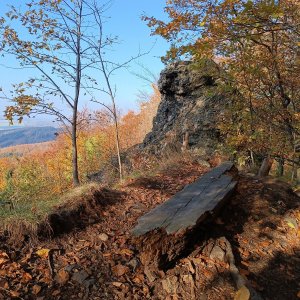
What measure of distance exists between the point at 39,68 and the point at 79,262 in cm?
470

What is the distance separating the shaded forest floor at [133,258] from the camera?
300 cm

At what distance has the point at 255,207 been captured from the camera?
4.79 meters

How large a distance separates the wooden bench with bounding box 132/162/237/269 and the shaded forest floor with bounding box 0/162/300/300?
184 mm

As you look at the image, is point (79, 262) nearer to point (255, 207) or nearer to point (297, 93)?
point (255, 207)

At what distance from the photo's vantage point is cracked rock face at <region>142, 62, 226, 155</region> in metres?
10.2

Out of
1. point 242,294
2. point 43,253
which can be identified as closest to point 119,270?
point 43,253

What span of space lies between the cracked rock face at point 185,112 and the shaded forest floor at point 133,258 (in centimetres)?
488

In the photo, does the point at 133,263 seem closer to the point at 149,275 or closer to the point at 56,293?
the point at 149,275

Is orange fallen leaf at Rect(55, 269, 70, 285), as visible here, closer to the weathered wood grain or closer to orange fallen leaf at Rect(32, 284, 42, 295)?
orange fallen leaf at Rect(32, 284, 42, 295)

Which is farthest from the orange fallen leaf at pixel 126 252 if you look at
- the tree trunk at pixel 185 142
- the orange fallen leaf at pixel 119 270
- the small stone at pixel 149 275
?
the tree trunk at pixel 185 142

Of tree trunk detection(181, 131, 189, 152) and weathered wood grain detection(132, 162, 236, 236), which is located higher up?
tree trunk detection(181, 131, 189, 152)

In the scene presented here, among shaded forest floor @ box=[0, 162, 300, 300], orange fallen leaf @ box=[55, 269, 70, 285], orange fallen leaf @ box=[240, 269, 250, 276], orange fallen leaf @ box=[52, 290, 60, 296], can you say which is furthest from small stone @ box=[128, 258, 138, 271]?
orange fallen leaf @ box=[240, 269, 250, 276]

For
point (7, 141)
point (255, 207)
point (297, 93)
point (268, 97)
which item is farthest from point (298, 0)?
point (7, 141)

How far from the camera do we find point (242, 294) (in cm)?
289
